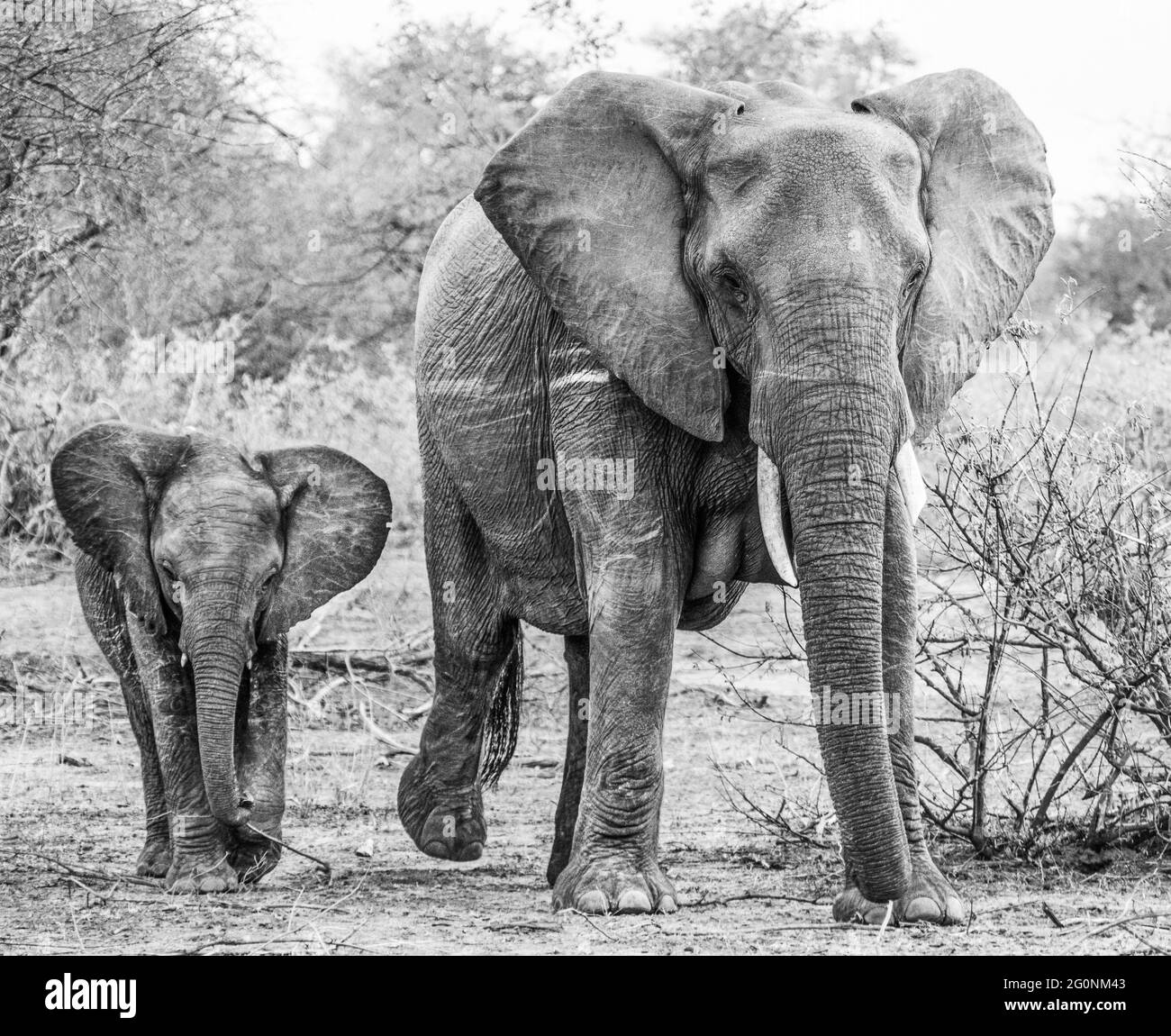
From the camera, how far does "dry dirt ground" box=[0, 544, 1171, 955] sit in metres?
5.23

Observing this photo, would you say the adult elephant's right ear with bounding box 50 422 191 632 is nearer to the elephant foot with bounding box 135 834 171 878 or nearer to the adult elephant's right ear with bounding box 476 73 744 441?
the elephant foot with bounding box 135 834 171 878

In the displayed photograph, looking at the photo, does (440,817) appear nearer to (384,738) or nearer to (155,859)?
(155,859)

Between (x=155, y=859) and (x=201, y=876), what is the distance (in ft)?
1.81

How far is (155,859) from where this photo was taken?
680 centimetres

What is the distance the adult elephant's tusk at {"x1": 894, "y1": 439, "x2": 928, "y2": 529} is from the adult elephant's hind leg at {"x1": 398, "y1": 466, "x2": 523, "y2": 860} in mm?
2099

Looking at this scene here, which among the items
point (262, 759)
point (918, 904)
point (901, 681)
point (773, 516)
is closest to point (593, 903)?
point (918, 904)

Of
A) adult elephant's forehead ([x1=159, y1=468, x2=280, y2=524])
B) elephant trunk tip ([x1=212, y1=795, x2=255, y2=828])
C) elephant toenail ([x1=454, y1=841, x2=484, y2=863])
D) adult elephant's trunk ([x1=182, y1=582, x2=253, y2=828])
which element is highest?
adult elephant's forehead ([x1=159, y1=468, x2=280, y2=524])

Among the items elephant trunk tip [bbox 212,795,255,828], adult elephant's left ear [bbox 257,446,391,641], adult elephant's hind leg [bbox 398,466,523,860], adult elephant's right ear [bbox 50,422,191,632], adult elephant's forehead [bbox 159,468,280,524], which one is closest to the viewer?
elephant trunk tip [bbox 212,795,255,828]

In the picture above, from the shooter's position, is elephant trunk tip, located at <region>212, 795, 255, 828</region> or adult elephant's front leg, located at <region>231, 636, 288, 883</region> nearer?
elephant trunk tip, located at <region>212, 795, 255, 828</region>

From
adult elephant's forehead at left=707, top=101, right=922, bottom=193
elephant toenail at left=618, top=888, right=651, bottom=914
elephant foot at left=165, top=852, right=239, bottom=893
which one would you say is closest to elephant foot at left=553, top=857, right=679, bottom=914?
elephant toenail at left=618, top=888, right=651, bottom=914

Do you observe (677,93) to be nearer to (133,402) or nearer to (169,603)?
(169,603)

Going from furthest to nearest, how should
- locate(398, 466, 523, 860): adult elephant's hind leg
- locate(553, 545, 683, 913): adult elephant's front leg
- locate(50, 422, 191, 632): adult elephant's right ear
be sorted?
locate(398, 466, 523, 860): adult elephant's hind leg
locate(50, 422, 191, 632): adult elephant's right ear
locate(553, 545, 683, 913): adult elephant's front leg

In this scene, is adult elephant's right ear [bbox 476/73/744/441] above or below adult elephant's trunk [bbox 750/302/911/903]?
above

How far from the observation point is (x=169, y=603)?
6555 millimetres
